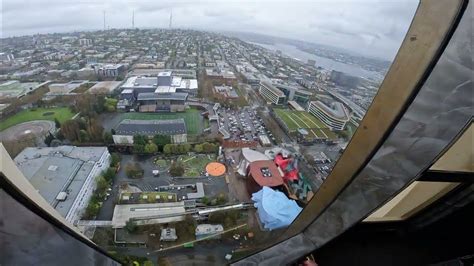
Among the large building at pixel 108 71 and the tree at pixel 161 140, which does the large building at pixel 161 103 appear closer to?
the tree at pixel 161 140

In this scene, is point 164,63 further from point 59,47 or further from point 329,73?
point 329,73

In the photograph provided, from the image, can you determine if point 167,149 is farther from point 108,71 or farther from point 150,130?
point 108,71

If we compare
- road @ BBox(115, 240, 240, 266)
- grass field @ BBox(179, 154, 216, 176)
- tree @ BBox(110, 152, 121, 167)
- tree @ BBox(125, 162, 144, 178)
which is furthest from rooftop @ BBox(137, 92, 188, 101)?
road @ BBox(115, 240, 240, 266)

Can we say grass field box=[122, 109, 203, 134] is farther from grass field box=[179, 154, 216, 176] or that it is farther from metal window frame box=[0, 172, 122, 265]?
metal window frame box=[0, 172, 122, 265]

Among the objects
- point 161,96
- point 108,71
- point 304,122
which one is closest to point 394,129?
point 304,122

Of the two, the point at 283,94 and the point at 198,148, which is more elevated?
the point at 283,94

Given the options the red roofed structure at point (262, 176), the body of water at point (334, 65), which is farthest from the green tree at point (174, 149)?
the body of water at point (334, 65)
